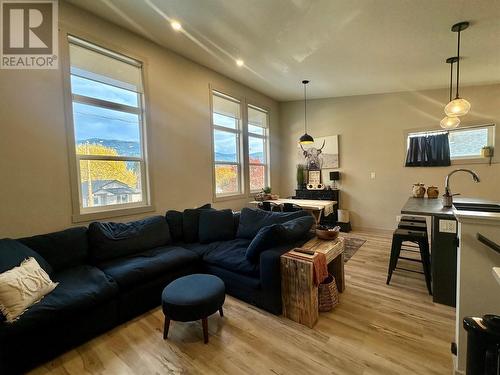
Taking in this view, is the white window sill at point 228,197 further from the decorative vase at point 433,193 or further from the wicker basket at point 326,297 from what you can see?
the decorative vase at point 433,193

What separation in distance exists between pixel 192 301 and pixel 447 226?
2488mm

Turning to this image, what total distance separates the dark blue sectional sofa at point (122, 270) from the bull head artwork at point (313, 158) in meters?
3.23

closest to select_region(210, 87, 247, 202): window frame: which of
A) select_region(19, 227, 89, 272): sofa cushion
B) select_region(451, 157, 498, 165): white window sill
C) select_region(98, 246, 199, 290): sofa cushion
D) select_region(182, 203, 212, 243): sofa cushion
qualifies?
select_region(182, 203, 212, 243): sofa cushion

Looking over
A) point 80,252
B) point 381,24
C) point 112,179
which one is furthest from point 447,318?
point 112,179

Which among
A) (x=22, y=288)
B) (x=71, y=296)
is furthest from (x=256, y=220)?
(x=22, y=288)

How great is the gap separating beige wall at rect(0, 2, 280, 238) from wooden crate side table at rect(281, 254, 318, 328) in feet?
7.06

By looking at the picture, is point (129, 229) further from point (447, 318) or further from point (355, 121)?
point (355, 121)

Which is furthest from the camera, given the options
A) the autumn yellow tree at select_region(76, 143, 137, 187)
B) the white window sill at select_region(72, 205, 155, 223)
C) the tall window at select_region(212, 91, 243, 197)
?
the tall window at select_region(212, 91, 243, 197)

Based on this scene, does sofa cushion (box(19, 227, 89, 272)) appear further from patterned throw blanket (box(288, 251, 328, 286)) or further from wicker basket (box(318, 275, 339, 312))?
wicker basket (box(318, 275, 339, 312))

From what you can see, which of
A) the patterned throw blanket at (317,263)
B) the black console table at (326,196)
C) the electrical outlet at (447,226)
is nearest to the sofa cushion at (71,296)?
the patterned throw blanket at (317,263)

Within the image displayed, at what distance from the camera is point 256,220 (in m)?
3.13

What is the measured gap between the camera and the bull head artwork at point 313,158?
230 inches

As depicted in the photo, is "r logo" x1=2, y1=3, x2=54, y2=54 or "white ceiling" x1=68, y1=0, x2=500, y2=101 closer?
"r logo" x1=2, y1=3, x2=54, y2=54

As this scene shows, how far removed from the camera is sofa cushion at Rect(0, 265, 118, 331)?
1647mm
